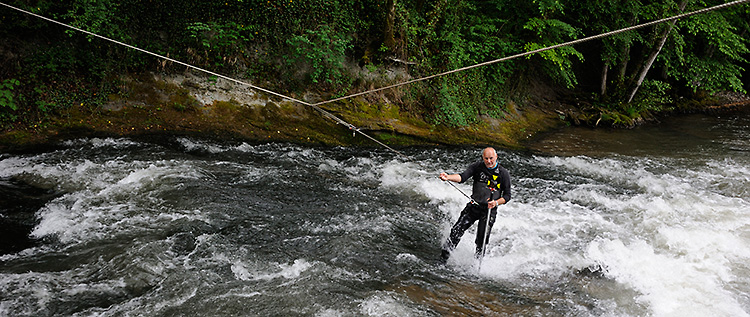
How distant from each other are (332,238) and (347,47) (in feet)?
21.6

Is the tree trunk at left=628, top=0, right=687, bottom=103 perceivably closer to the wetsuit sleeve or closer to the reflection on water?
the reflection on water

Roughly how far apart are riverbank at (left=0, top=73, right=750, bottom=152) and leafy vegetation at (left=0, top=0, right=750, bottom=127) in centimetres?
30

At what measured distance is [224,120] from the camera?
9.54 metres

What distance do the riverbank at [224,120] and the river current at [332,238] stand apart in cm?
43

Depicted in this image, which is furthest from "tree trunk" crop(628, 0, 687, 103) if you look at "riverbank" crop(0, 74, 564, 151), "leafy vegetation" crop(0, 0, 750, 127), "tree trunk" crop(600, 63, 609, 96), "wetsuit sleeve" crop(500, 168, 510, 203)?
"wetsuit sleeve" crop(500, 168, 510, 203)

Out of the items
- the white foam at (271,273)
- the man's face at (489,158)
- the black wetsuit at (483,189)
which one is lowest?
the white foam at (271,273)

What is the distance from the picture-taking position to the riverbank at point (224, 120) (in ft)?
27.3

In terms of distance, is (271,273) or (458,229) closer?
(271,273)

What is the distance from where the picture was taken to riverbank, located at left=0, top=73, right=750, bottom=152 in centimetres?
834

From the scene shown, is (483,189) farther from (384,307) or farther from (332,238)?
(332,238)

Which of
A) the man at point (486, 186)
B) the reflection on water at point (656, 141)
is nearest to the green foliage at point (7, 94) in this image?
the man at point (486, 186)

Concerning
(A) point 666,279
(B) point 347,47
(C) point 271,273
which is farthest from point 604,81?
(C) point 271,273

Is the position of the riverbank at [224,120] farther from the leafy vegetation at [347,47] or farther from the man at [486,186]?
the man at [486,186]

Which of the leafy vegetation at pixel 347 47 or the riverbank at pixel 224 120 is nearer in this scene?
the riverbank at pixel 224 120
